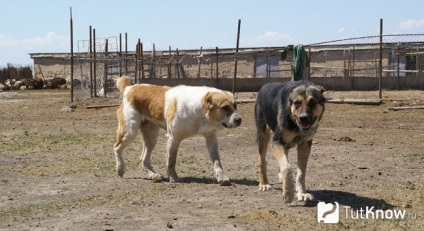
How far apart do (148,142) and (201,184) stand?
1502 millimetres

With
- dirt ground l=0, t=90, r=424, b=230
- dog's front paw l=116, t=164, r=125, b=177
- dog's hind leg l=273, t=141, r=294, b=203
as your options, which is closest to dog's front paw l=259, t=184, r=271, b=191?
dirt ground l=0, t=90, r=424, b=230

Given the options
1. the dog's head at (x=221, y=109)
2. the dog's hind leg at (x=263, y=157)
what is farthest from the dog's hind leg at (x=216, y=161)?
the dog's hind leg at (x=263, y=157)

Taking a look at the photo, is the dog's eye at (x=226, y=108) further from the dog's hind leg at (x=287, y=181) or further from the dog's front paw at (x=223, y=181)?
the dog's hind leg at (x=287, y=181)

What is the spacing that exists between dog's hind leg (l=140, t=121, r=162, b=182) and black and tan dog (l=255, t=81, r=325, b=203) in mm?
2143

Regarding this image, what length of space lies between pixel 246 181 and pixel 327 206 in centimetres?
276

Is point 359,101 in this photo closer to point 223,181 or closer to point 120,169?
point 120,169

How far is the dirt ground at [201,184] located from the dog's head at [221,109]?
87 centimetres

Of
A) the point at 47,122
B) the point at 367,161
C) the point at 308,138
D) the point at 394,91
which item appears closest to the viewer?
the point at 308,138

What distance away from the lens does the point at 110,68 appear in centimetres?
3722

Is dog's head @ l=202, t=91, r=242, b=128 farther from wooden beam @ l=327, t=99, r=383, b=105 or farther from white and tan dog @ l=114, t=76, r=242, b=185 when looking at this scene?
wooden beam @ l=327, t=99, r=383, b=105

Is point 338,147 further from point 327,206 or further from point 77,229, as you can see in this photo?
point 77,229

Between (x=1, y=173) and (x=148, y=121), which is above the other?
(x=148, y=121)

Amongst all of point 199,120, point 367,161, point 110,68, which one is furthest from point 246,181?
Answer: point 110,68

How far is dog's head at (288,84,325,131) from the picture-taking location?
8630 millimetres
